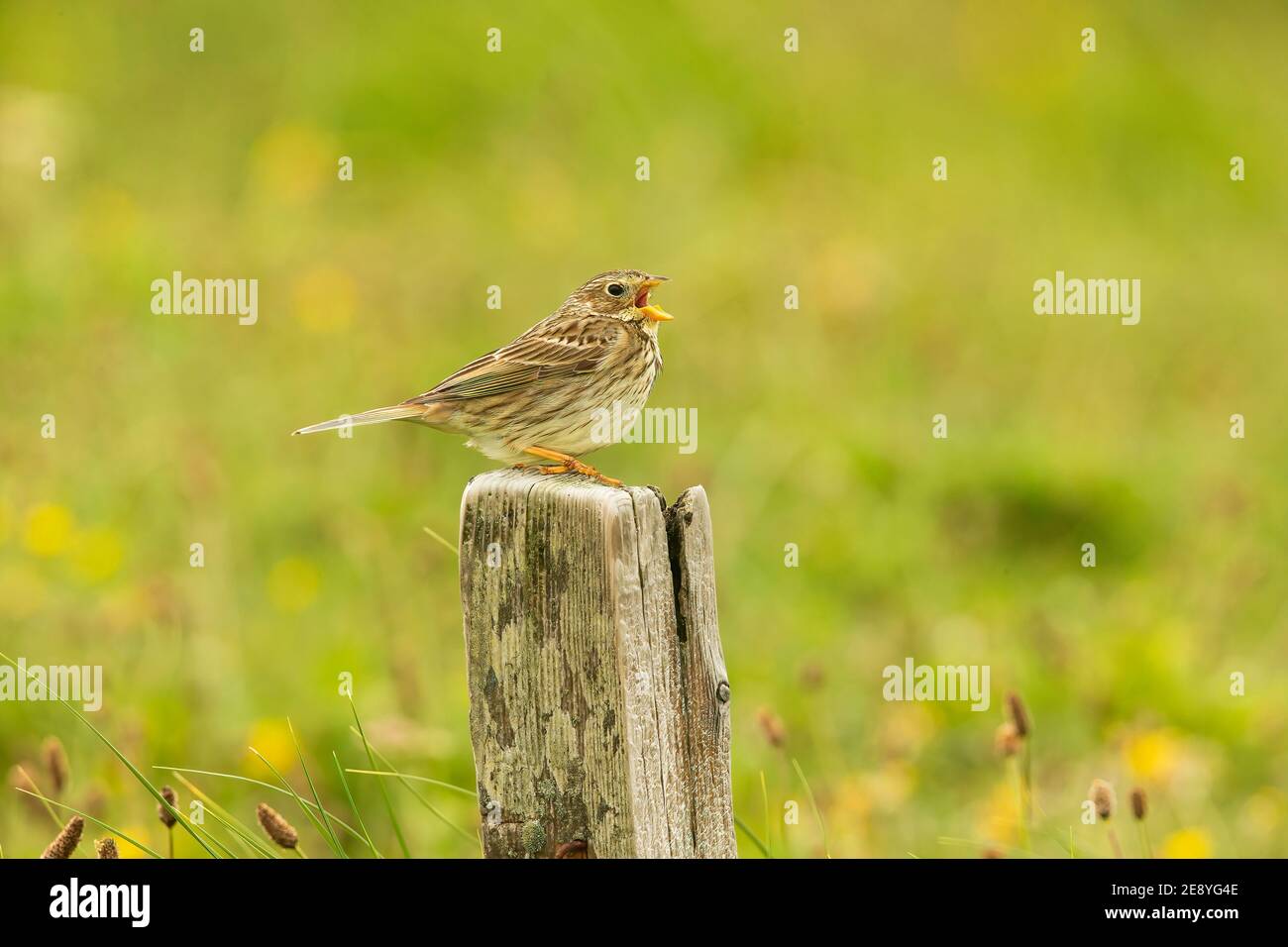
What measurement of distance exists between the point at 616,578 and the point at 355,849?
3715mm

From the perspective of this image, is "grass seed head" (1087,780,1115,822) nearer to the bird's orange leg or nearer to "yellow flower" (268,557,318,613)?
the bird's orange leg

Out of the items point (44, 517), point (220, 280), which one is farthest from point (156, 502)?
point (220, 280)

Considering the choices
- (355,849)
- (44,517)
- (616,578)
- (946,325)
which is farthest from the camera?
(946,325)

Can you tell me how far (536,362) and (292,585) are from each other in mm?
3658

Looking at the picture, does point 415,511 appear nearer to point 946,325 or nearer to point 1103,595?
point 1103,595

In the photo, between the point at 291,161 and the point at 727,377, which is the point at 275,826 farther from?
the point at 291,161

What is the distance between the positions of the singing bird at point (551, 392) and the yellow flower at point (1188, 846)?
2743mm

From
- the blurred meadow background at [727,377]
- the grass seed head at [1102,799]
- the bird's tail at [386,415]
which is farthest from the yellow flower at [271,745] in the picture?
the grass seed head at [1102,799]

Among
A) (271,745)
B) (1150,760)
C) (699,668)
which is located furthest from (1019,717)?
(271,745)

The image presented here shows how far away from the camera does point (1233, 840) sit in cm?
668

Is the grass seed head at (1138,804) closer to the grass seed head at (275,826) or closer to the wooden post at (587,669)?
the wooden post at (587,669)

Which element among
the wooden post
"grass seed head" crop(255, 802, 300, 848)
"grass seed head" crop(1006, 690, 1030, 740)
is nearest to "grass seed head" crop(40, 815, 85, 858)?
"grass seed head" crop(255, 802, 300, 848)

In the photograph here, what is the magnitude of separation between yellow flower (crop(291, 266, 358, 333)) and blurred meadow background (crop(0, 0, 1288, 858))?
0.05 m

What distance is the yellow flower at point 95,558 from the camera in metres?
7.74
